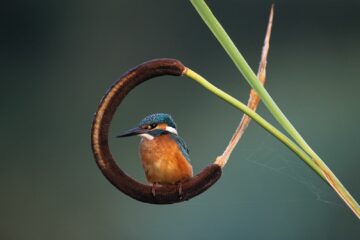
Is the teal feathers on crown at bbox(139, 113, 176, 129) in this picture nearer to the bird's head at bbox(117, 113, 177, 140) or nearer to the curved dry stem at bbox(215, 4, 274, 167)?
the bird's head at bbox(117, 113, 177, 140)

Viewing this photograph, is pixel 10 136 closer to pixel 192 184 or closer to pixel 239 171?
pixel 239 171

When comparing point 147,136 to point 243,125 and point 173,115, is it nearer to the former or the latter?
point 243,125

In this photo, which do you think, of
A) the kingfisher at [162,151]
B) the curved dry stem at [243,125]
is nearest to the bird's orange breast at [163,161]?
the kingfisher at [162,151]

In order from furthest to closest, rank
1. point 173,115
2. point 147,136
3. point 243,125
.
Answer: point 173,115
point 147,136
point 243,125

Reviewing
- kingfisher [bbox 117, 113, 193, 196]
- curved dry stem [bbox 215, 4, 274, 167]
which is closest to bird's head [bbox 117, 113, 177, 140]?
kingfisher [bbox 117, 113, 193, 196]

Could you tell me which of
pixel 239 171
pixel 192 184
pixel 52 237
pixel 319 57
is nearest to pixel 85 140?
pixel 52 237

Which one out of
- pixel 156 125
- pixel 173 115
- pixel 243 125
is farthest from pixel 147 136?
pixel 173 115

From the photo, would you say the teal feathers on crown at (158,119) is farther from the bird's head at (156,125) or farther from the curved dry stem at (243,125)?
the curved dry stem at (243,125)
